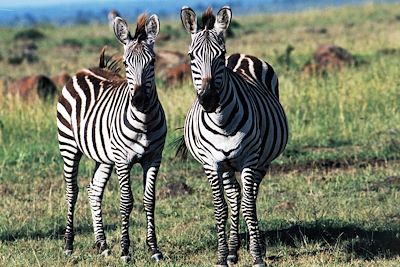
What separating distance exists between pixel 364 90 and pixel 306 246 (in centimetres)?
752

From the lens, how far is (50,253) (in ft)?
24.9

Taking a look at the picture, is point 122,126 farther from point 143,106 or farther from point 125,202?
point 125,202

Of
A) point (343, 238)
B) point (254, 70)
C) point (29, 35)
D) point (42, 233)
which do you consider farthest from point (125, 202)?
point (29, 35)

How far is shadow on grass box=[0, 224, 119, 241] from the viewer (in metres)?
8.29

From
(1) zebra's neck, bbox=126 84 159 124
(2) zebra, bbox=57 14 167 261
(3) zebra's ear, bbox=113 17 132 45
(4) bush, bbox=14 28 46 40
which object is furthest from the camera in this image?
(4) bush, bbox=14 28 46 40

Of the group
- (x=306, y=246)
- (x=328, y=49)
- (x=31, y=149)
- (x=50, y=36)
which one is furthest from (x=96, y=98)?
(x=50, y=36)

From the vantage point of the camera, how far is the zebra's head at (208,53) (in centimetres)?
632

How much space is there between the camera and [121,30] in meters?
7.12

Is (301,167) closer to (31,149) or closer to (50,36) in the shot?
(31,149)

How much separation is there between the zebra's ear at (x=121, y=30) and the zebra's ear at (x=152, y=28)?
154 millimetres

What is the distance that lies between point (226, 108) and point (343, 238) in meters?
1.97

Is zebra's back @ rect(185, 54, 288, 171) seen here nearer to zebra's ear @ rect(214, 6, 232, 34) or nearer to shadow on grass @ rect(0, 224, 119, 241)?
zebra's ear @ rect(214, 6, 232, 34)

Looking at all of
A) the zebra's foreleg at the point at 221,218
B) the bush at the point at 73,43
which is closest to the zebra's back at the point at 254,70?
the zebra's foreleg at the point at 221,218

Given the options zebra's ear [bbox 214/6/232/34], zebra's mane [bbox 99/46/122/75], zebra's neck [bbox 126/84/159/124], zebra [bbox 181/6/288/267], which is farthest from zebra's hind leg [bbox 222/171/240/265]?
zebra's mane [bbox 99/46/122/75]
